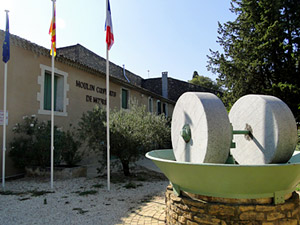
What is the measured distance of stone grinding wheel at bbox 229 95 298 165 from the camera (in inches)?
109

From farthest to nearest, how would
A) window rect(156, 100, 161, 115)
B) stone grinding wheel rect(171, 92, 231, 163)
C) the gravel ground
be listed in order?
window rect(156, 100, 161, 115), the gravel ground, stone grinding wheel rect(171, 92, 231, 163)

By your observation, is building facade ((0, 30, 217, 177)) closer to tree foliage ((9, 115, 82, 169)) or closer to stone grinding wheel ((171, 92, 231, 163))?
tree foliage ((9, 115, 82, 169))

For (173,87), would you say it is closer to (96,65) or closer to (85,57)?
(96,65)

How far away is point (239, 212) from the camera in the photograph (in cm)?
229

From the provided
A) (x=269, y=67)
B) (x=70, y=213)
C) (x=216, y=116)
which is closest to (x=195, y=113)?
(x=216, y=116)

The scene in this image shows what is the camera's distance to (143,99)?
50.1ft

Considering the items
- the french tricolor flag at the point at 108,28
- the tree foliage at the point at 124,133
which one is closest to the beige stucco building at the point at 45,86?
the tree foliage at the point at 124,133

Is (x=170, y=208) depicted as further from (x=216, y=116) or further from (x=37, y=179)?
(x=37, y=179)

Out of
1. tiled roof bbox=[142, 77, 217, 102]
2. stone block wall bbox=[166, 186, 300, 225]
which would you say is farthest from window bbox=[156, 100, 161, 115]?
stone block wall bbox=[166, 186, 300, 225]

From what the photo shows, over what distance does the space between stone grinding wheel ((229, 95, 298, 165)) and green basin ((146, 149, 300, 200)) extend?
1.66 feet

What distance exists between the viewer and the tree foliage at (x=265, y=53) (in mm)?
12094

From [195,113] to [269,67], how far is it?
12.4m

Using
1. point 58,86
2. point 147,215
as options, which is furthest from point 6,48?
point 147,215

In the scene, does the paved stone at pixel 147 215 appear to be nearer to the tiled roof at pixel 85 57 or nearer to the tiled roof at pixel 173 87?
the tiled roof at pixel 85 57
